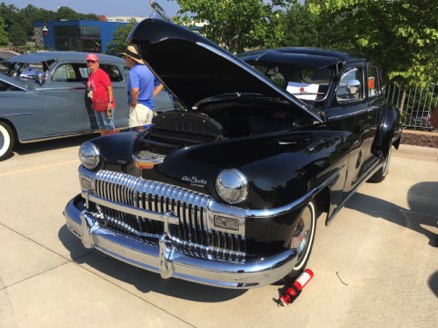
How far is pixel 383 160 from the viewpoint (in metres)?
5.06

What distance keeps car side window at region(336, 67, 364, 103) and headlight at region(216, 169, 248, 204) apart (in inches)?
72.9

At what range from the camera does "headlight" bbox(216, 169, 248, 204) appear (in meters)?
2.40

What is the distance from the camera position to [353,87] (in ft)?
13.0

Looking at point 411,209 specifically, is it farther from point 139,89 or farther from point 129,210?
point 139,89


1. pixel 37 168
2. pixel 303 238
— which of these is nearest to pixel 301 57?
pixel 303 238

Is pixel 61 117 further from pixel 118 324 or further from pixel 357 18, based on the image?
pixel 357 18

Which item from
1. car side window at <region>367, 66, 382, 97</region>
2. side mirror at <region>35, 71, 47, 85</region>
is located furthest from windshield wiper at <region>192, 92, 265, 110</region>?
side mirror at <region>35, 71, 47, 85</region>

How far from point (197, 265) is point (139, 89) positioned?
335 cm

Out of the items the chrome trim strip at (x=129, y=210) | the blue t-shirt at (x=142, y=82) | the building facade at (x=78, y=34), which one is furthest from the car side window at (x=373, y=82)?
the building facade at (x=78, y=34)

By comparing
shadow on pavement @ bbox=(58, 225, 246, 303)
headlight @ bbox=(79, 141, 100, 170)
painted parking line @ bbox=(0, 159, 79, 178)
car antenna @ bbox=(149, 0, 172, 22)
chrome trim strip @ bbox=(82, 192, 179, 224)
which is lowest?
painted parking line @ bbox=(0, 159, 79, 178)

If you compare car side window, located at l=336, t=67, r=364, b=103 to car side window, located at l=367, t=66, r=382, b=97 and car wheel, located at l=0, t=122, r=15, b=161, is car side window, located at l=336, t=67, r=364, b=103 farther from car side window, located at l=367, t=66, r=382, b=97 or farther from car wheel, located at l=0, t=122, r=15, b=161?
car wheel, located at l=0, t=122, r=15, b=161

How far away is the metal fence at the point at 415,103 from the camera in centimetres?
872

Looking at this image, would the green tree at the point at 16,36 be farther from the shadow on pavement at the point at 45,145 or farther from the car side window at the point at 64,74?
the car side window at the point at 64,74

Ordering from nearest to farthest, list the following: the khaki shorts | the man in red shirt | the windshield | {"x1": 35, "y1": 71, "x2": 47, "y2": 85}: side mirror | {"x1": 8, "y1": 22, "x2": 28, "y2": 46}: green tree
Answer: the windshield < the khaki shorts < the man in red shirt < {"x1": 35, "y1": 71, "x2": 47, "y2": 85}: side mirror < {"x1": 8, "y1": 22, "x2": 28, "y2": 46}: green tree
